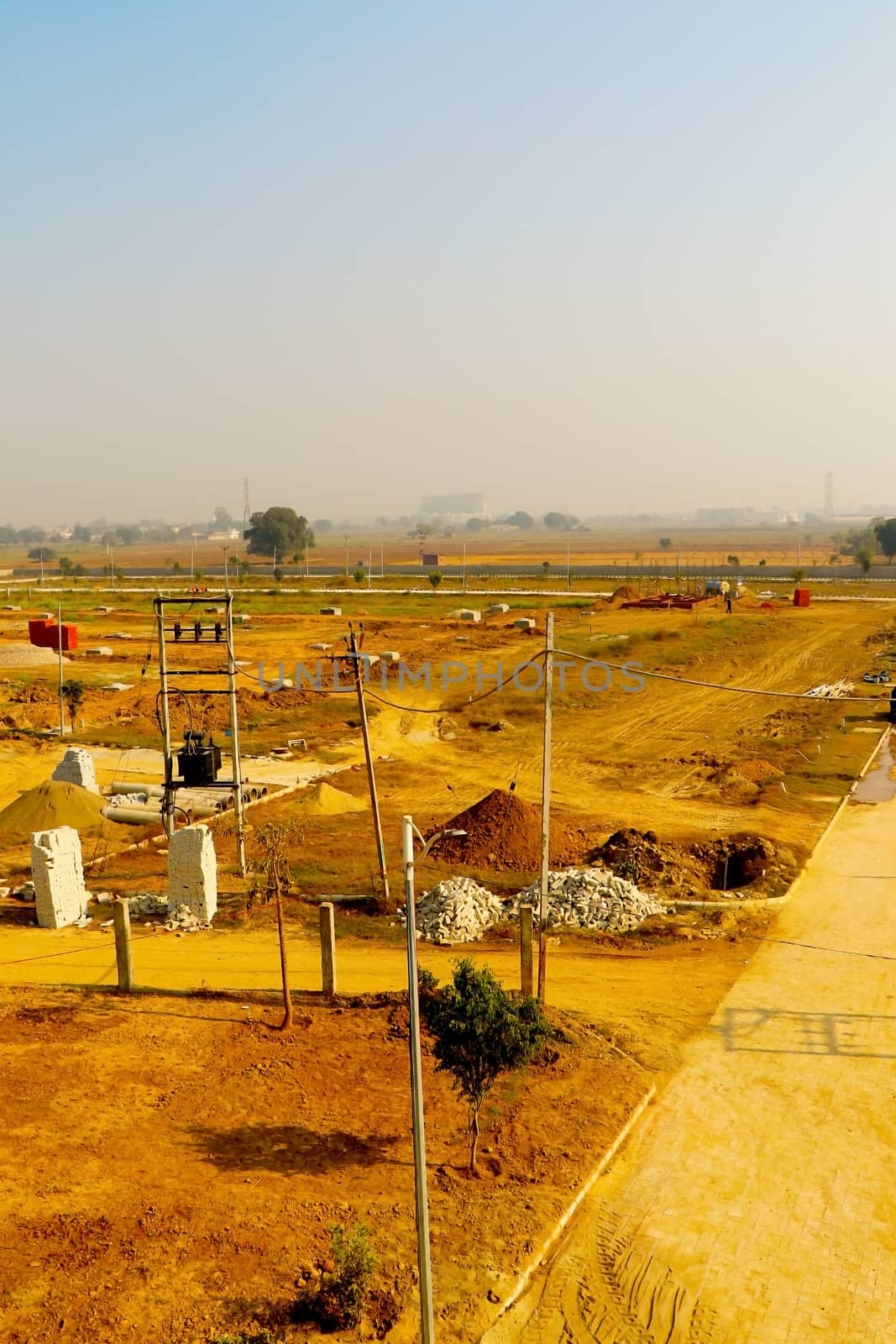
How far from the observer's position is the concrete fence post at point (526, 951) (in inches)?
622

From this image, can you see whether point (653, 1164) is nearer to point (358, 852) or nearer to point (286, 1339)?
point (286, 1339)

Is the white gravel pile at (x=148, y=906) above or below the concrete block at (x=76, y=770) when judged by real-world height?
below

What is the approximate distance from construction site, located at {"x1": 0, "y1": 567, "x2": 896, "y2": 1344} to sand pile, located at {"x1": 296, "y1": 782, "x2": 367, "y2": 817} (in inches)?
3.6

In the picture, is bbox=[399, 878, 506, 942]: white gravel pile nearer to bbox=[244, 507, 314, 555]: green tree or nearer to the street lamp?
the street lamp

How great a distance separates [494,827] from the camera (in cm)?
2389

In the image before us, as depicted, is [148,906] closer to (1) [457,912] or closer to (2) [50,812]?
(1) [457,912]

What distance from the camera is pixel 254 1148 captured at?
41.2 feet

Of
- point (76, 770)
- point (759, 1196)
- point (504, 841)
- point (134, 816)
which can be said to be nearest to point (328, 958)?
point (759, 1196)

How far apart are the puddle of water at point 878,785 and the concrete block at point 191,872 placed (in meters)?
18.0

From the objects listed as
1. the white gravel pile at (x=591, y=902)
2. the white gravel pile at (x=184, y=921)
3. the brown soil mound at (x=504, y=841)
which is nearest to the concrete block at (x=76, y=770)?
the white gravel pile at (x=184, y=921)

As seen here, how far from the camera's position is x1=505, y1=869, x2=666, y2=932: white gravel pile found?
20.2 m

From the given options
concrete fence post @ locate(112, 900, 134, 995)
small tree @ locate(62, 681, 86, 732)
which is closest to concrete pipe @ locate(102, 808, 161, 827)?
concrete fence post @ locate(112, 900, 134, 995)

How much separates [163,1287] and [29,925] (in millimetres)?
11666

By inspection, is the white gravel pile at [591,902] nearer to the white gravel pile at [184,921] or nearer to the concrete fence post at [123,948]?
the white gravel pile at [184,921]
